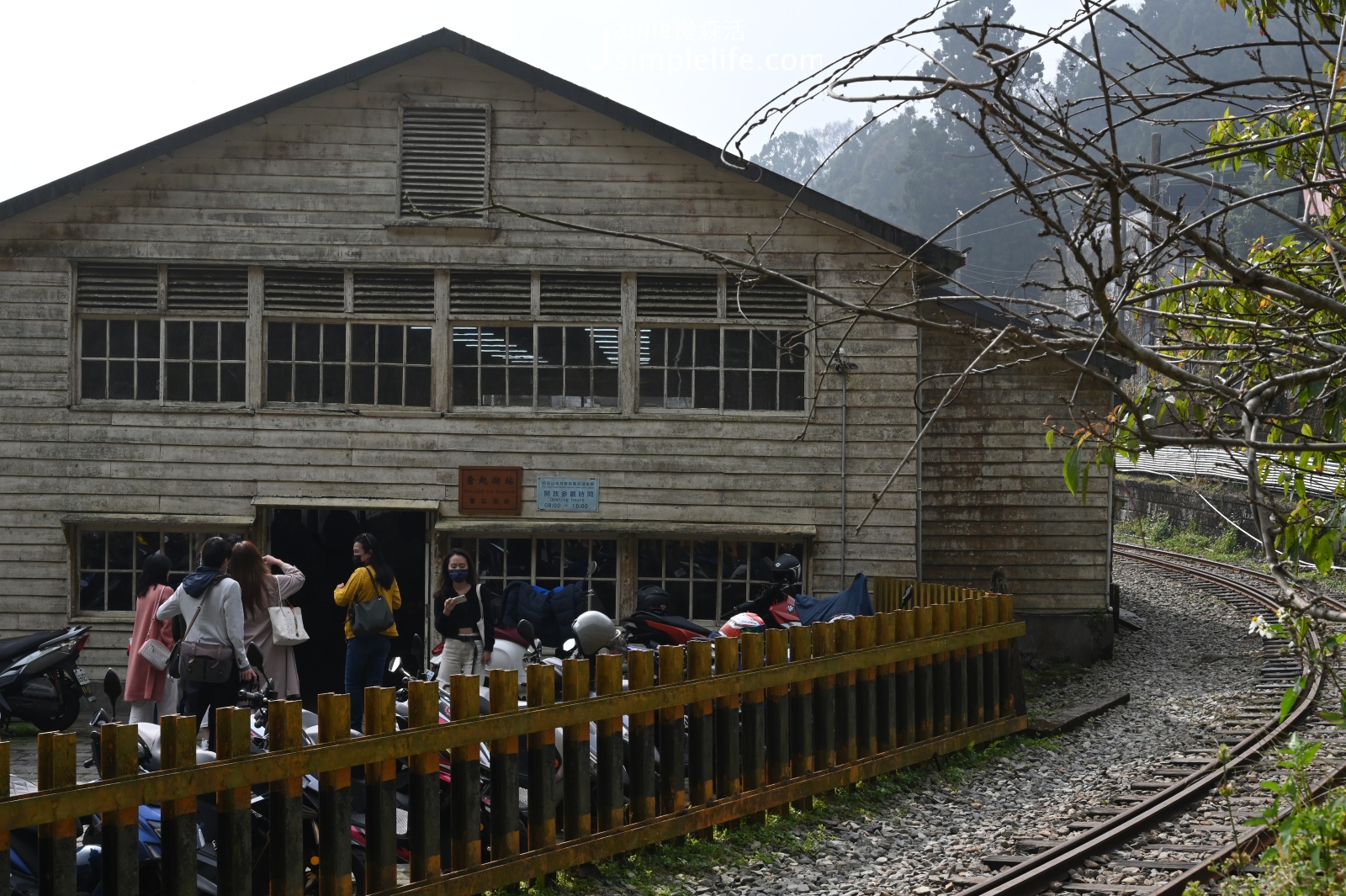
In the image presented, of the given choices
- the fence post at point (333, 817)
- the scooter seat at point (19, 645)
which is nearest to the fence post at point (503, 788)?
the fence post at point (333, 817)

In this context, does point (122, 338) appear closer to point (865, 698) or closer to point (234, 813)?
point (865, 698)

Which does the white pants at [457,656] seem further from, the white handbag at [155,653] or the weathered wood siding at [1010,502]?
the weathered wood siding at [1010,502]

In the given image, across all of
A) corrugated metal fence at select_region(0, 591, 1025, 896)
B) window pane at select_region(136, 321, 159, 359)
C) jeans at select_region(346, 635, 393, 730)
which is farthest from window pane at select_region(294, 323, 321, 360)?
corrugated metal fence at select_region(0, 591, 1025, 896)

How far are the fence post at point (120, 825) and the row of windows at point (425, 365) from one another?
8370 millimetres

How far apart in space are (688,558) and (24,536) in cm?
684

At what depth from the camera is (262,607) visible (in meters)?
8.91

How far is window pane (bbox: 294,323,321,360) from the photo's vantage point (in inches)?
504

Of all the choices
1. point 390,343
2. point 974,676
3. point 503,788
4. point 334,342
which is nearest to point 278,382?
point 334,342

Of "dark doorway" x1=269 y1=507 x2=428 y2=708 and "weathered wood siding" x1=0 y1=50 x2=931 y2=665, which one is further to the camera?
"dark doorway" x1=269 y1=507 x2=428 y2=708

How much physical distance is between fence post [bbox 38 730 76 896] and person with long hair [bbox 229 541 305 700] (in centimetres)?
380

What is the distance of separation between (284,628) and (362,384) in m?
4.48

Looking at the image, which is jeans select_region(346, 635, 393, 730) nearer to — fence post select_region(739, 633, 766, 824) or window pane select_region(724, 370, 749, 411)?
fence post select_region(739, 633, 766, 824)

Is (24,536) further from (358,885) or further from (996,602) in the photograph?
(996,602)

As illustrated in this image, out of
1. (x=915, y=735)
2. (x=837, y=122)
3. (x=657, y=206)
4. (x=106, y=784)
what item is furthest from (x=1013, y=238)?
Answer: (x=837, y=122)
